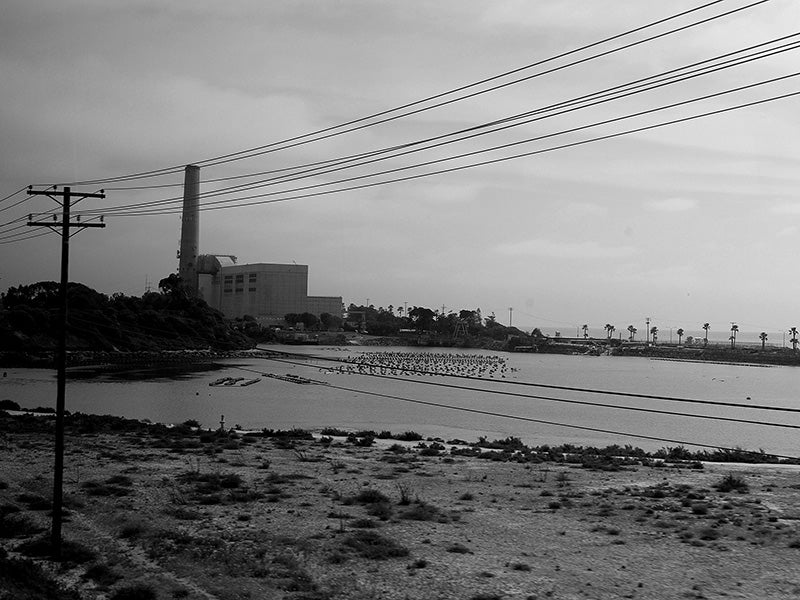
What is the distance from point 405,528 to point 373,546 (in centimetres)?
168

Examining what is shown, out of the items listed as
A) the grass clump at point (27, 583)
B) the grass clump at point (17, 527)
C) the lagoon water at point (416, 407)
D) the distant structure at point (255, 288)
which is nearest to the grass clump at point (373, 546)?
the grass clump at point (27, 583)

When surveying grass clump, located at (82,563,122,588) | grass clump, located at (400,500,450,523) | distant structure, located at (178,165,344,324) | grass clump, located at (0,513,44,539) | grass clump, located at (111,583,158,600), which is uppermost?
distant structure, located at (178,165,344,324)

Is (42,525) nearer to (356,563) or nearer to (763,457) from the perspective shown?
(356,563)

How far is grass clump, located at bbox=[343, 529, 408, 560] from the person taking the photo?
38.5ft

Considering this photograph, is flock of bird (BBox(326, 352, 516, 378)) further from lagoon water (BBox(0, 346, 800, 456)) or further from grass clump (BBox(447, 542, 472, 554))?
grass clump (BBox(447, 542, 472, 554))

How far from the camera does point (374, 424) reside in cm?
4647

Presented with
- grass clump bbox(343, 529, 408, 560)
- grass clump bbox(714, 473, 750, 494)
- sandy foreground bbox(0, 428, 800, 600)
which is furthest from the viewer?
grass clump bbox(714, 473, 750, 494)

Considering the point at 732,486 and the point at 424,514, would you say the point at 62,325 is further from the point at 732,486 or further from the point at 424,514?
the point at 732,486

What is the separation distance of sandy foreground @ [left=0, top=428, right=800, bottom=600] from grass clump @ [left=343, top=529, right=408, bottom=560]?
0.03m

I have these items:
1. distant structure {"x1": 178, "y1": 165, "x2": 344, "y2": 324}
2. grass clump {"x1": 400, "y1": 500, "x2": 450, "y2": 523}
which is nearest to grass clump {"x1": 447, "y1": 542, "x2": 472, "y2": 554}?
grass clump {"x1": 400, "y1": 500, "x2": 450, "y2": 523}

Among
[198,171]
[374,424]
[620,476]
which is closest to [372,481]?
[620,476]

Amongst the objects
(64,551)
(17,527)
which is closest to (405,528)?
(64,551)

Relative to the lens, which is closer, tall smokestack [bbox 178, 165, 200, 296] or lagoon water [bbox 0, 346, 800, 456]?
lagoon water [bbox 0, 346, 800, 456]

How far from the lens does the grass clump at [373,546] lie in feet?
38.5
